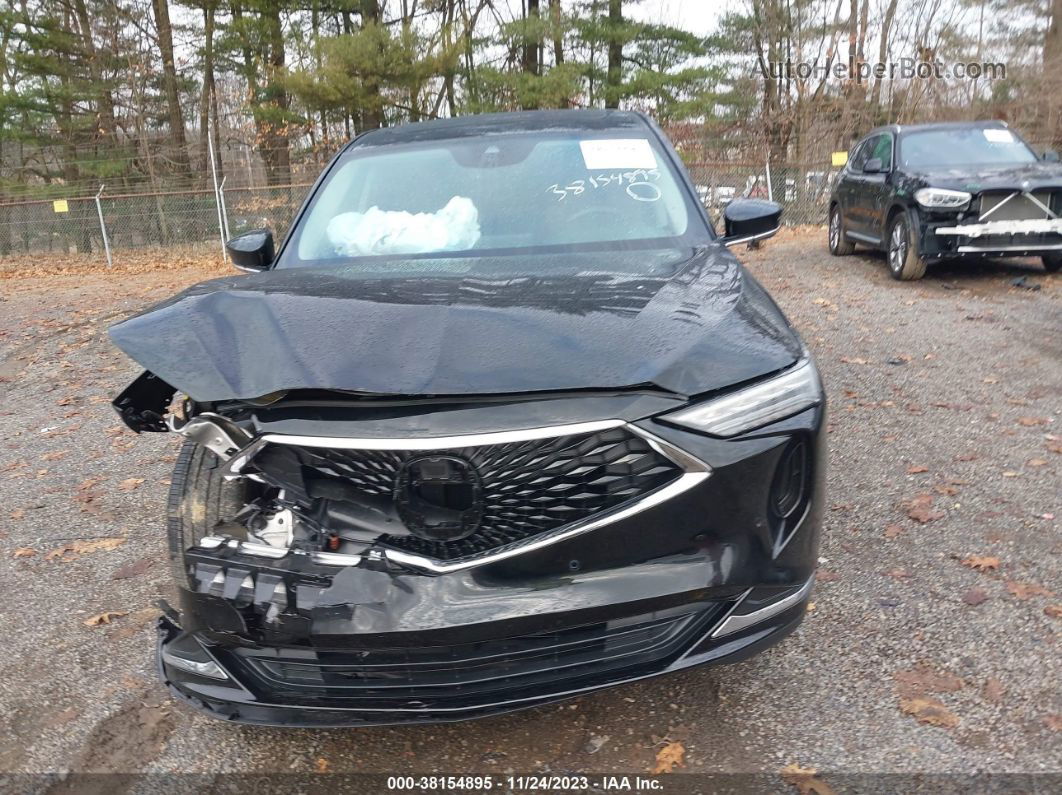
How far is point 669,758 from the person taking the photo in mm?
2283

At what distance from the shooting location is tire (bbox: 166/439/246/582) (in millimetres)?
2146

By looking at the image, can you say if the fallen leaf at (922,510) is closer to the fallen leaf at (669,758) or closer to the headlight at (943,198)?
the fallen leaf at (669,758)

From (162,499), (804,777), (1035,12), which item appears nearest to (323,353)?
(804,777)

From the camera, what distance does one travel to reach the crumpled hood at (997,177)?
330 inches

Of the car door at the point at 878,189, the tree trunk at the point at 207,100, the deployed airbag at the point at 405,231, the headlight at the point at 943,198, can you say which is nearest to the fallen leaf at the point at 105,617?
the deployed airbag at the point at 405,231

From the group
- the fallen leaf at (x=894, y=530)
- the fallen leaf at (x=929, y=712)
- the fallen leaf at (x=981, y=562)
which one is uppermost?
the fallen leaf at (x=929, y=712)

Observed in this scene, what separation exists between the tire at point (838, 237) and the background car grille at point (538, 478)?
10620 mm

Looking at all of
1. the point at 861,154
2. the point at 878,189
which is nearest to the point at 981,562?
the point at 878,189

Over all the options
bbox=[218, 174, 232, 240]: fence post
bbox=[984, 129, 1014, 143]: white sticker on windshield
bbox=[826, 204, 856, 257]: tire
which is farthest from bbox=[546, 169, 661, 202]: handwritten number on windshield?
bbox=[218, 174, 232, 240]: fence post

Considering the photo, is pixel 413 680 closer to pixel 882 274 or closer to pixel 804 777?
pixel 804 777

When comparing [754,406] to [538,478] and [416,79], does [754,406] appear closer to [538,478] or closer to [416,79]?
[538,478]

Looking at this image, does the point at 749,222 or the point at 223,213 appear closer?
the point at 749,222

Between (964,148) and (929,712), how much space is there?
8.80 metres

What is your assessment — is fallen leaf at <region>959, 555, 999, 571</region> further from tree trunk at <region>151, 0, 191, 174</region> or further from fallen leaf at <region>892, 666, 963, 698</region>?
tree trunk at <region>151, 0, 191, 174</region>
